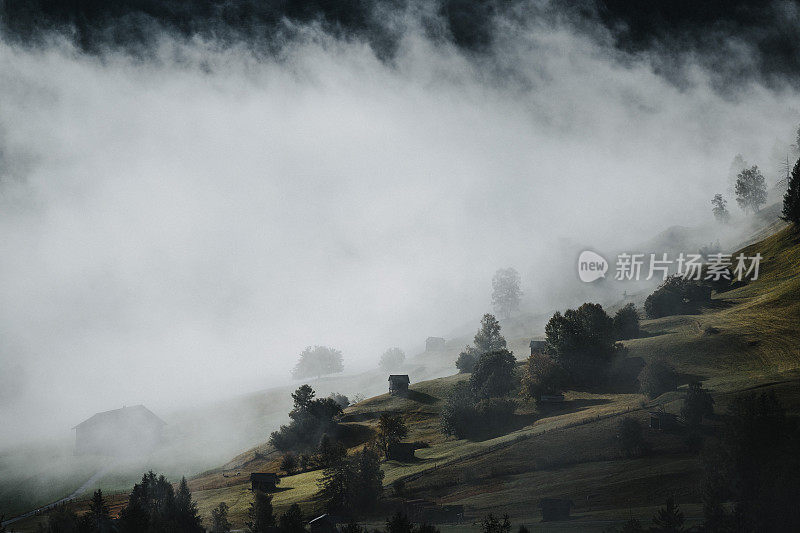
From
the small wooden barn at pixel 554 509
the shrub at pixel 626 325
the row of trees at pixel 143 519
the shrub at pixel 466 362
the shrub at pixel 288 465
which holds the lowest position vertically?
the shrub at pixel 288 465

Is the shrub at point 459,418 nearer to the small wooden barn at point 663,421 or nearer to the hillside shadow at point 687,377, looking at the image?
the small wooden barn at point 663,421

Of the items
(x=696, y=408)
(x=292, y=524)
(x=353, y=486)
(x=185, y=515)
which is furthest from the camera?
(x=353, y=486)

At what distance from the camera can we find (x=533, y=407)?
88.7 metres

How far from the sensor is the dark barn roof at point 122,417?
120500 mm

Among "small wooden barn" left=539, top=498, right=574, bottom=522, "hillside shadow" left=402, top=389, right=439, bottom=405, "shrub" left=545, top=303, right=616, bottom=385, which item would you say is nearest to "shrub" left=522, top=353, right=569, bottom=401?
"shrub" left=545, top=303, right=616, bottom=385

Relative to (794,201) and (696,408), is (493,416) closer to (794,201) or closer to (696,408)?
(696,408)

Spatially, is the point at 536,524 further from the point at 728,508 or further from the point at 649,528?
the point at 728,508

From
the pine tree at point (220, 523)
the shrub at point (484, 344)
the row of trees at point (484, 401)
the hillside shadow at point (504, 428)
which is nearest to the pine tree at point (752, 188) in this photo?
the shrub at point (484, 344)

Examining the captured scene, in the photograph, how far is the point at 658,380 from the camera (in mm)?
72750

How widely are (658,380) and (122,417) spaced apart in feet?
424

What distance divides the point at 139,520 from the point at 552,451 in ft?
168

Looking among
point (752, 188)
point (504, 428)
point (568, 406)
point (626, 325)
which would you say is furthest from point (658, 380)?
point (752, 188)

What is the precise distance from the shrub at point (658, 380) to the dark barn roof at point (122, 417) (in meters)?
124

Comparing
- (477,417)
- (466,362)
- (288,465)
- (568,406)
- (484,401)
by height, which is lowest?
(288,465)
